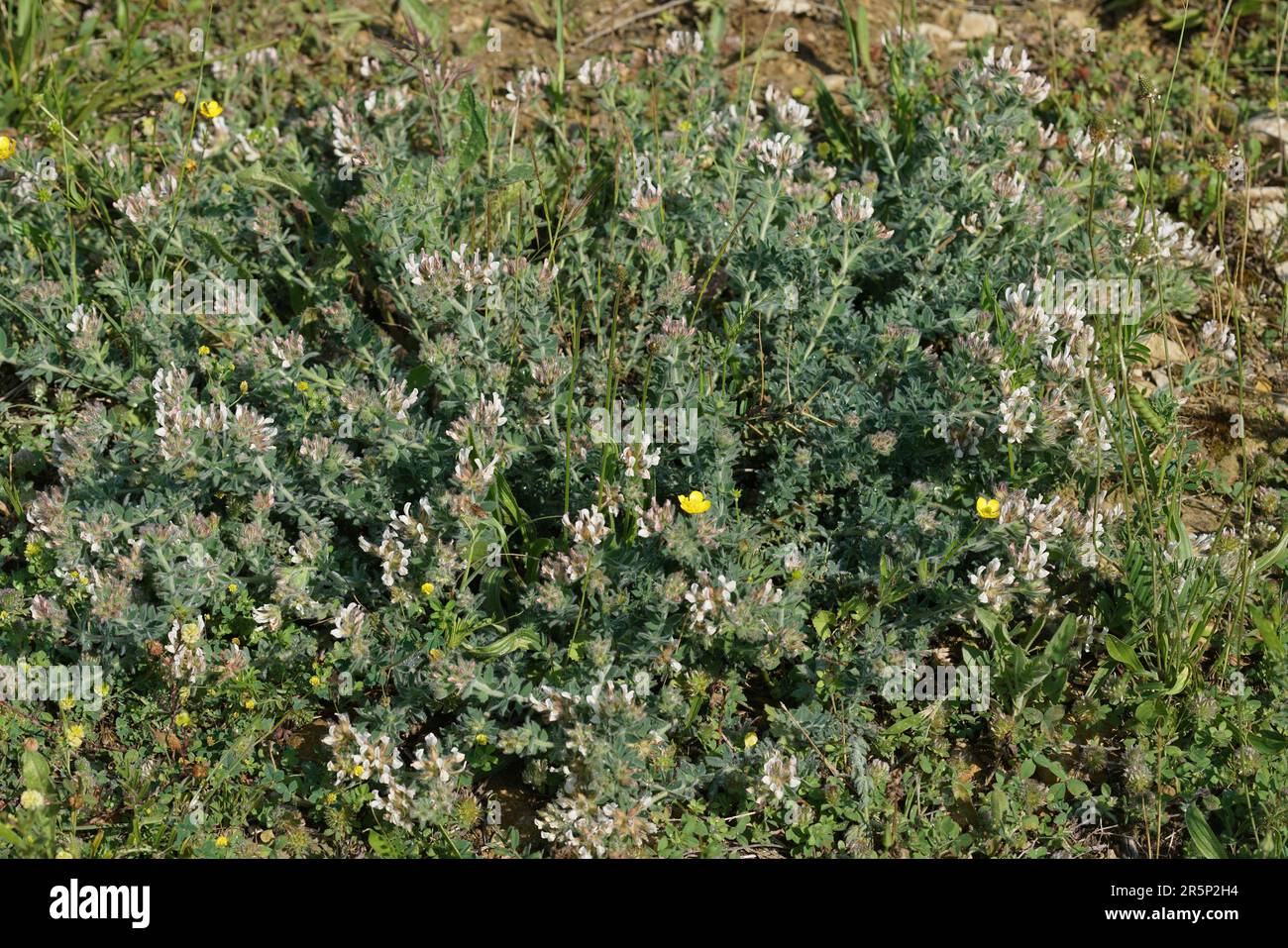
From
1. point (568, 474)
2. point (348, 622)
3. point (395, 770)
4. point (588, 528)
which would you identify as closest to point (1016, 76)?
point (568, 474)

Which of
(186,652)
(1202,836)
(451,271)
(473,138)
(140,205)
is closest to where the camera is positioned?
(1202,836)

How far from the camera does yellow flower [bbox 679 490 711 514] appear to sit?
4102mm

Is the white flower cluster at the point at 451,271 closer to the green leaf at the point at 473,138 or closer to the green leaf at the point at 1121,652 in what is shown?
the green leaf at the point at 473,138

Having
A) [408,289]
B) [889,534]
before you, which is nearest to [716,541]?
[889,534]

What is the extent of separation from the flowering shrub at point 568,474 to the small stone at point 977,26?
4.28ft

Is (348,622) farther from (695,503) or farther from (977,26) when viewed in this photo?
(977,26)

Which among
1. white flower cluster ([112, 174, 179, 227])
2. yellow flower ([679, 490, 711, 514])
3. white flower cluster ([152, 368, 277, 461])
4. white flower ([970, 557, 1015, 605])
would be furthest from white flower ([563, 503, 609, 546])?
white flower cluster ([112, 174, 179, 227])

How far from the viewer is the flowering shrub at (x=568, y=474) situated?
405cm

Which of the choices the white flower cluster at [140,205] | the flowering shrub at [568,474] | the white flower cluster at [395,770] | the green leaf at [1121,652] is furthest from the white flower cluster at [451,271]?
the green leaf at [1121,652]

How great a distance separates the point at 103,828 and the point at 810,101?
4671 millimetres

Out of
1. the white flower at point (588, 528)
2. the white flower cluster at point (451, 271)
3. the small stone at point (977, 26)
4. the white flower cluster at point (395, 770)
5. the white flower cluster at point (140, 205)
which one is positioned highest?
the small stone at point (977, 26)

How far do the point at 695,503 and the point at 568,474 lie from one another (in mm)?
458

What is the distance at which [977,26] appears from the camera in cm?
665

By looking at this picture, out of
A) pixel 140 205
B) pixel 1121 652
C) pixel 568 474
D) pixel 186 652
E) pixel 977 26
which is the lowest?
pixel 1121 652
